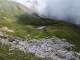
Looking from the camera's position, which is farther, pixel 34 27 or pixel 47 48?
pixel 34 27

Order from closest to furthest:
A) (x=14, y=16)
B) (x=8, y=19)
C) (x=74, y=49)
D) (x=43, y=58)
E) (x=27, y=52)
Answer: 1. (x=43, y=58)
2. (x=27, y=52)
3. (x=74, y=49)
4. (x=8, y=19)
5. (x=14, y=16)

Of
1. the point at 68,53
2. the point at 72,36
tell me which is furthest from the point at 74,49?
the point at 72,36

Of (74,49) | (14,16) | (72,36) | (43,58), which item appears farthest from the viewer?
(14,16)

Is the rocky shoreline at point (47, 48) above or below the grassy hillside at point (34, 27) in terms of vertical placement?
above

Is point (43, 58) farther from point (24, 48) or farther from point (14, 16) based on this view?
point (14, 16)

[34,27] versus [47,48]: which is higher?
[47,48]

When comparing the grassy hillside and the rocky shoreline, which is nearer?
the rocky shoreline

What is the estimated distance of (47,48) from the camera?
104 metres

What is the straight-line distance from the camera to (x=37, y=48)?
103000 millimetres

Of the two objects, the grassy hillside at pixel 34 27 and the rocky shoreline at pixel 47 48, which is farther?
the grassy hillside at pixel 34 27

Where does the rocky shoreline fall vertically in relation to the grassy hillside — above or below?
above

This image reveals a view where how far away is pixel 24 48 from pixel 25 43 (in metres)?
8.91

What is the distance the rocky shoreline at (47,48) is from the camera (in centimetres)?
9475

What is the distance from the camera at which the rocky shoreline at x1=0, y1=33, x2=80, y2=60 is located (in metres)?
94.8
